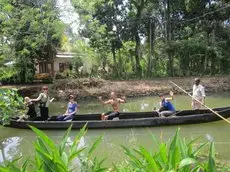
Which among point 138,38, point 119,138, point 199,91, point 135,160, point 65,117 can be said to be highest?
point 138,38

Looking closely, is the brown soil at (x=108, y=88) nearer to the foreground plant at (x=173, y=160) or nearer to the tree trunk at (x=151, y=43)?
the tree trunk at (x=151, y=43)

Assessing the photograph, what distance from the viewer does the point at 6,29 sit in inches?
751

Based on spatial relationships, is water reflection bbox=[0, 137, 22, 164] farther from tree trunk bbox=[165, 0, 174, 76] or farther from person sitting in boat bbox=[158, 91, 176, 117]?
tree trunk bbox=[165, 0, 174, 76]

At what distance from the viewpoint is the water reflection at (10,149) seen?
8097 mm

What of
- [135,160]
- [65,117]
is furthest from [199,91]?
[135,160]

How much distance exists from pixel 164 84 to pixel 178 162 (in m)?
20.3

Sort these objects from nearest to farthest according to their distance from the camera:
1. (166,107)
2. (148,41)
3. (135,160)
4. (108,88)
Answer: (135,160) < (166,107) < (108,88) < (148,41)

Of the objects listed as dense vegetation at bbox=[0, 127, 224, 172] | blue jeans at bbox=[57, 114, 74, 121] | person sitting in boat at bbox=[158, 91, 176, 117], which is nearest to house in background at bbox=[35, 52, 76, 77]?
blue jeans at bbox=[57, 114, 74, 121]

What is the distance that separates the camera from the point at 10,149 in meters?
8.92

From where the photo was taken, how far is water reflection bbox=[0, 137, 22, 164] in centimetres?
810

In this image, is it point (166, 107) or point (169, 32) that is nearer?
point (166, 107)

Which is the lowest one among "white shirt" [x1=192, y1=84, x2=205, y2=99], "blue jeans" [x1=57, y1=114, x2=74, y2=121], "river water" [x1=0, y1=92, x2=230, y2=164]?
"river water" [x1=0, y1=92, x2=230, y2=164]

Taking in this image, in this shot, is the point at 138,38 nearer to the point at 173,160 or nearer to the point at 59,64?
the point at 59,64

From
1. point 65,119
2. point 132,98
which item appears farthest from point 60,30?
point 65,119
